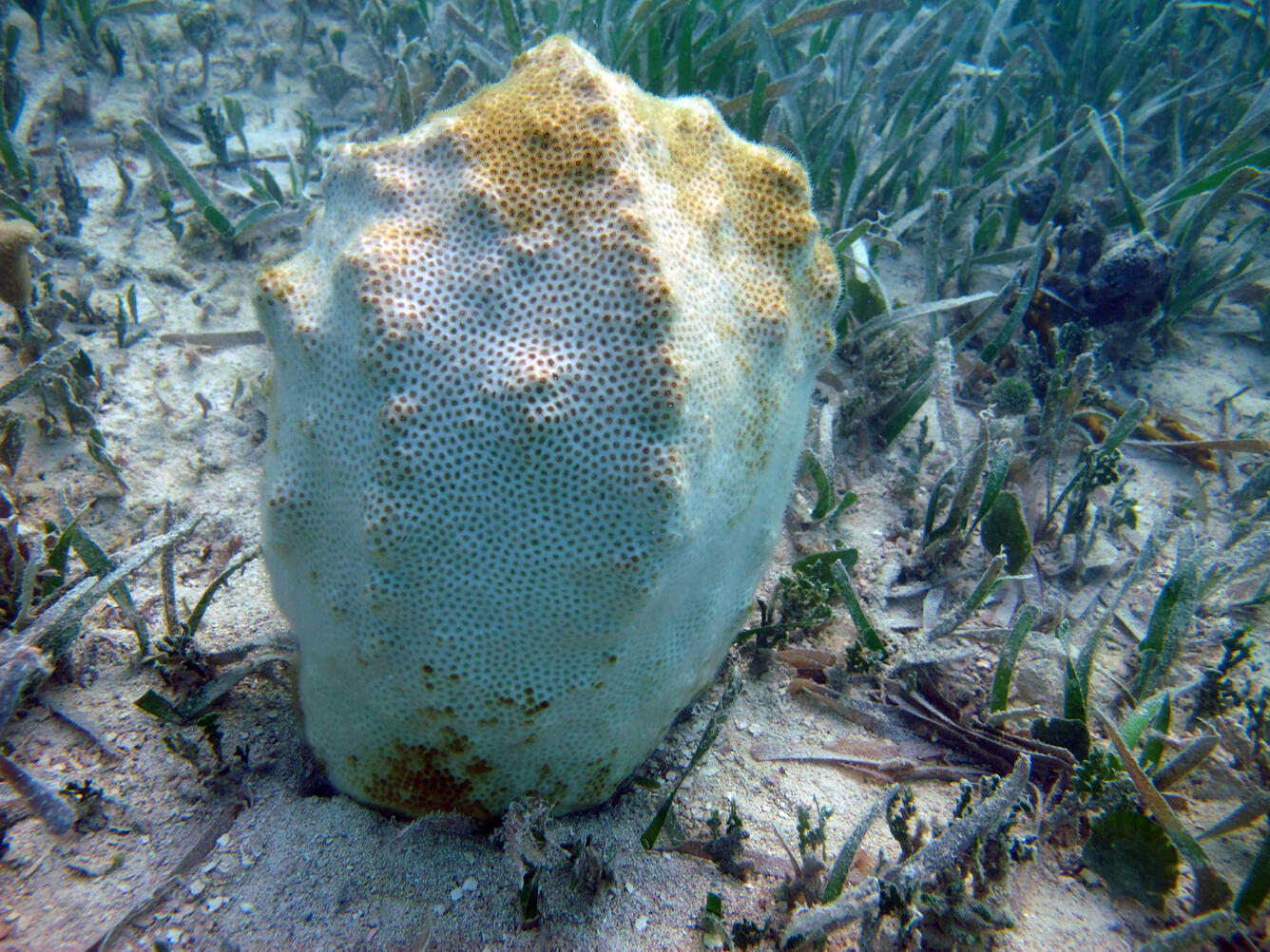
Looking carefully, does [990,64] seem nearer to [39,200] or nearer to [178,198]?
[178,198]

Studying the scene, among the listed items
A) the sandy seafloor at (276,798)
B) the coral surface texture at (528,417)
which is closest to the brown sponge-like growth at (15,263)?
the sandy seafloor at (276,798)

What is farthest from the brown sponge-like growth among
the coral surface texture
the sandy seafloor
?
the coral surface texture

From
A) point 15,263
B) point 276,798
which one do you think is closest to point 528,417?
point 276,798

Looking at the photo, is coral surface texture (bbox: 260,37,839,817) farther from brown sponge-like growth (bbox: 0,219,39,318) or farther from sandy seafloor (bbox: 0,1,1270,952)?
brown sponge-like growth (bbox: 0,219,39,318)

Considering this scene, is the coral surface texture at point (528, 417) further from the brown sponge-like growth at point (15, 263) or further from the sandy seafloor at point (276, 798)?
the brown sponge-like growth at point (15, 263)

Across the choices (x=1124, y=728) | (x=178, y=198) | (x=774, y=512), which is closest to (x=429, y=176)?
(x=774, y=512)
